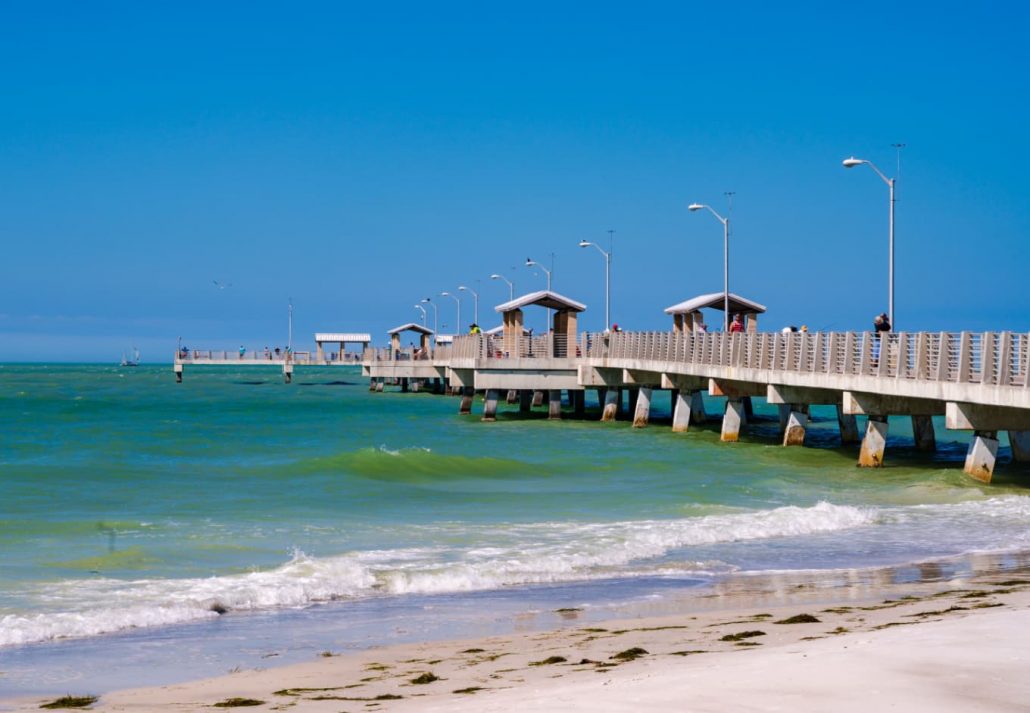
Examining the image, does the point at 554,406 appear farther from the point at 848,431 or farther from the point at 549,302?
the point at 848,431

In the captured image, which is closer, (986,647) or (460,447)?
(986,647)

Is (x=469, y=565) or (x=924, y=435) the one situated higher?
(x=924, y=435)

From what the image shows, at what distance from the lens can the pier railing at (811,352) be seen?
23969mm

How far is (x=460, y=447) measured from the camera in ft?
144

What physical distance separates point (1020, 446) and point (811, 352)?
5.67m

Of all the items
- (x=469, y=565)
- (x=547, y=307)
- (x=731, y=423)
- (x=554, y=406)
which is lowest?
(x=469, y=565)

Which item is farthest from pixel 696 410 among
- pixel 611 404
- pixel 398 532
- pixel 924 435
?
pixel 398 532

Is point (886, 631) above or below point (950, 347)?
below

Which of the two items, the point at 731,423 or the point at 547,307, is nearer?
the point at 731,423

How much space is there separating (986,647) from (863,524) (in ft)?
42.1

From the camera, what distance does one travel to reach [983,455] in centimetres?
2669

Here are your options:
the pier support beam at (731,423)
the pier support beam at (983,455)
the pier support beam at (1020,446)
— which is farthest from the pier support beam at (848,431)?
the pier support beam at (983,455)

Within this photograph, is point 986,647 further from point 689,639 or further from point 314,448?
point 314,448

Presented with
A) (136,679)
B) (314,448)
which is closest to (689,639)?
(136,679)
